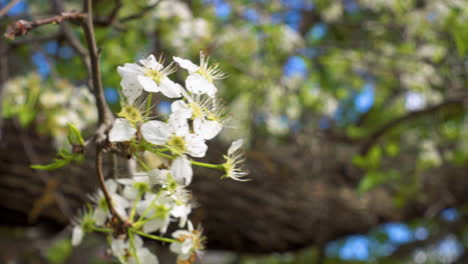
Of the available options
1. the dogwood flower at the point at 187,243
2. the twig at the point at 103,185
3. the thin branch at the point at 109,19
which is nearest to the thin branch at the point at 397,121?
the thin branch at the point at 109,19

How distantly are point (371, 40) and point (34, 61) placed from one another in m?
2.22

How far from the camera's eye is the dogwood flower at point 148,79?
689mm

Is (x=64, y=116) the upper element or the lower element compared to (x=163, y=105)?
lower

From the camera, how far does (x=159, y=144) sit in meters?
0.65

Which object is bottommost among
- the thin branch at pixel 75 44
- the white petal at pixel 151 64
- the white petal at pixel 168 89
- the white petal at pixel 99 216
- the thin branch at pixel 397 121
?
the white petal at pixel 99 216

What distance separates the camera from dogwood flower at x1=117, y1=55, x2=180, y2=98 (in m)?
0.69

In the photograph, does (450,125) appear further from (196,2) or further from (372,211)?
(196,2)

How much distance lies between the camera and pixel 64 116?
1753mm

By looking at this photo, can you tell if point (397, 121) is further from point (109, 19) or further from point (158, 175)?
point (158, 175)

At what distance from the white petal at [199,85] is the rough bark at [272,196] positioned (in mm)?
1230

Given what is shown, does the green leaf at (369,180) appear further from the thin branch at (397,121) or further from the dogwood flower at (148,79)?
the dogwood flower at (148,79)

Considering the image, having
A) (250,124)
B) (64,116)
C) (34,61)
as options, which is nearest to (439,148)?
(250,124)

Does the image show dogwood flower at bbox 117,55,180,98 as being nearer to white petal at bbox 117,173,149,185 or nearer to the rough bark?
white petal at bbox 117,173,149,185

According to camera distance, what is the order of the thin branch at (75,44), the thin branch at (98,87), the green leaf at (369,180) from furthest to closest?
the green leaf at (369,180)
the thin branch at (75,44)
the thin branch at (98,87)
